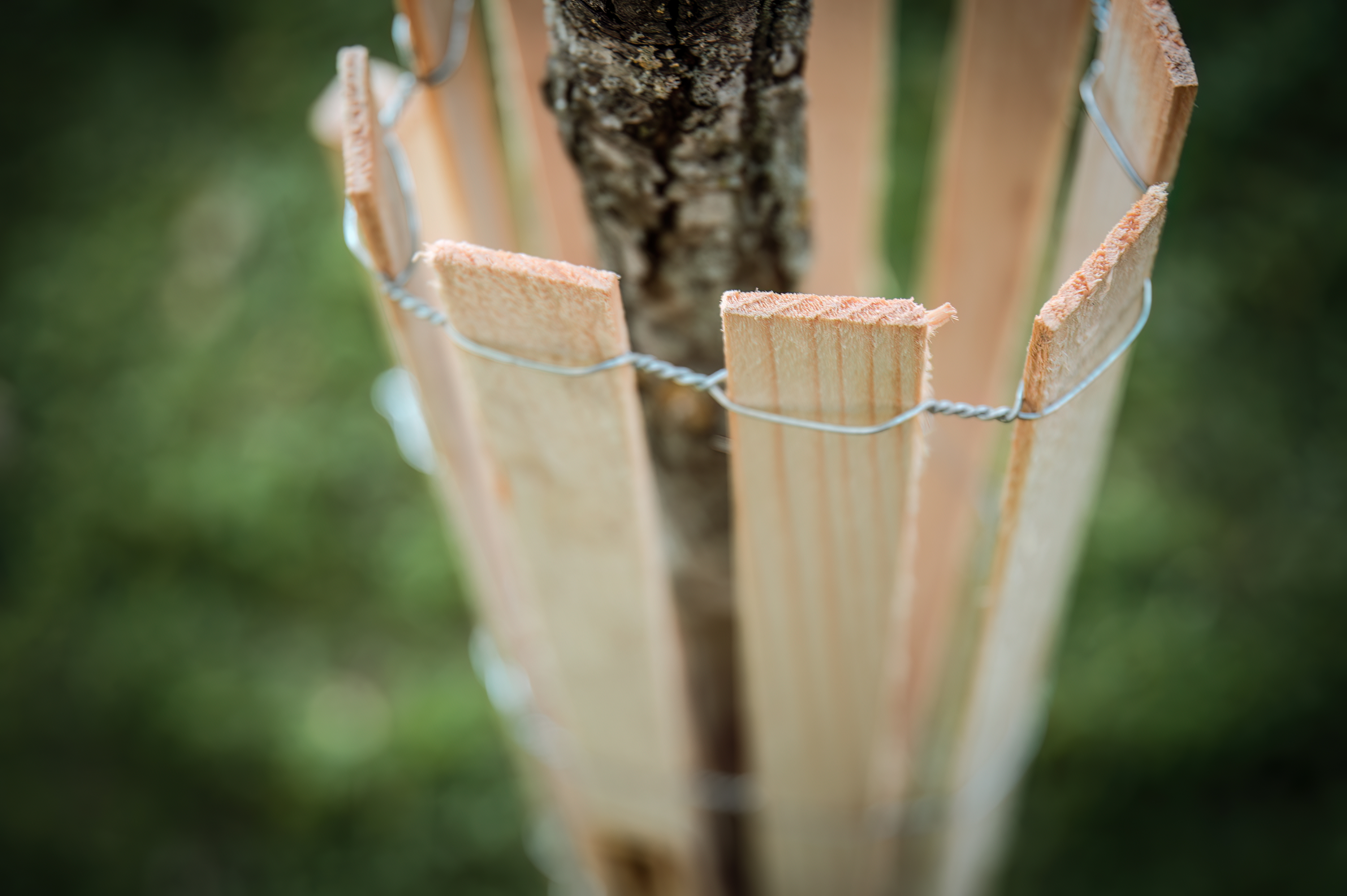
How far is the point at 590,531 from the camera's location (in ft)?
2.74

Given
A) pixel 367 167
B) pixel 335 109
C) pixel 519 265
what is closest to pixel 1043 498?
pixel 519 265

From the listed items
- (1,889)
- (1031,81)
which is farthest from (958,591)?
(1,889)

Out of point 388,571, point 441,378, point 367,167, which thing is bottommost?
point 388,571

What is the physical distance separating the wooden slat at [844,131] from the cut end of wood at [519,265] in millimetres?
256

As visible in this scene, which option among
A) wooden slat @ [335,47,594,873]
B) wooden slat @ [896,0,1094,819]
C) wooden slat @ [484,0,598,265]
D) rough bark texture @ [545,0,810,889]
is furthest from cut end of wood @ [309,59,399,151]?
wooden slat @ [896,0,1094,819]

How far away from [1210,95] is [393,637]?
2.31 m

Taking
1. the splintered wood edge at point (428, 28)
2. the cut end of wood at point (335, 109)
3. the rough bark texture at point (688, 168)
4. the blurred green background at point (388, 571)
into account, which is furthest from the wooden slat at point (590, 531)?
the blurred green background at point (388, 571)

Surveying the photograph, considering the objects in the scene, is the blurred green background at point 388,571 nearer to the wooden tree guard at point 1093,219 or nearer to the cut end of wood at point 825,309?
the wooden tree guard at point 1093,219

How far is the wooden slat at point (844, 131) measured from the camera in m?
0.94

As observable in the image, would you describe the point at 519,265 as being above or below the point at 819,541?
above

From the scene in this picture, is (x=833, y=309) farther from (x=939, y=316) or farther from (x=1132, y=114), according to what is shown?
(x=1132, y=114)

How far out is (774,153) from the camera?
0.77 meters

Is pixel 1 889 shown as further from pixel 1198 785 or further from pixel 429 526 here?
pixel 1198 785

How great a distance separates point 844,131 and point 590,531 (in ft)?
1.61
